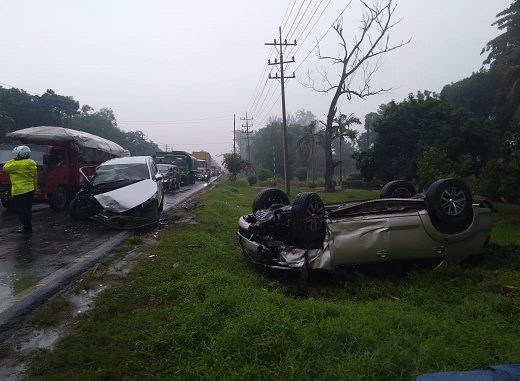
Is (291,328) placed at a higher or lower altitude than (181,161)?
lower

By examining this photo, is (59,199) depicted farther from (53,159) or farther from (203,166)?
(203,166)

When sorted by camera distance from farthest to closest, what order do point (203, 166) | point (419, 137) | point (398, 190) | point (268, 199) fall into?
point (203, 166), point (419, 137), point (268, 199), point (398, 190)

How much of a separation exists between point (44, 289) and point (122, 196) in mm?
5049

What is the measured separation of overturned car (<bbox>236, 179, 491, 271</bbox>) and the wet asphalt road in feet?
9.85

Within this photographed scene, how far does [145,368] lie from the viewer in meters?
3.24

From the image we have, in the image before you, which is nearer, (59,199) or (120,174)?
(120,174)

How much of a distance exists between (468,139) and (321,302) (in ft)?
66.9

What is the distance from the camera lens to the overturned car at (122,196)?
10.2 metres

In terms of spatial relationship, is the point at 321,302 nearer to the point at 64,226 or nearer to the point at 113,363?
the point at 113,363

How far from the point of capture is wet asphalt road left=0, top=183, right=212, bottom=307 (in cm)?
605

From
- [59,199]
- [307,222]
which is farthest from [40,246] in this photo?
[59,199]

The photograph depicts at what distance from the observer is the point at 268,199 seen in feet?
26.1

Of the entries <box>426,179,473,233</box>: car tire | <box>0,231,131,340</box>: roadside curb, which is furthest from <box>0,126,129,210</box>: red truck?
<box>426,179,473,233</box>: car tire

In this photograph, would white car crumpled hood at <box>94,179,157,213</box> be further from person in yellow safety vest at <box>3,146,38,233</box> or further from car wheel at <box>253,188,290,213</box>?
car wheel at <box>253,188,290,213</box>
